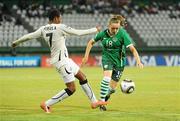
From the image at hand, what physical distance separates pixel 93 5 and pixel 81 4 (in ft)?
3.16

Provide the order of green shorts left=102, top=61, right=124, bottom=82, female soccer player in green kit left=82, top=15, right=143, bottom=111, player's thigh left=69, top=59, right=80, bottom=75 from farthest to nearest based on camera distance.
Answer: green shorts left=102, top=61, right=124, bottom=82, female soccer player in green kit left=82, top=15, right=143, bottom=111, player's thigh left=69, top=59, right=80, bottom=75

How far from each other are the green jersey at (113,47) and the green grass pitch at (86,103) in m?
1.18

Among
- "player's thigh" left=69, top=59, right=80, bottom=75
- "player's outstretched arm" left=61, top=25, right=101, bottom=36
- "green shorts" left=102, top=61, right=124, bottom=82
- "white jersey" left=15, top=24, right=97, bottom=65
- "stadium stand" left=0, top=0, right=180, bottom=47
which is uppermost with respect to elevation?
"player's outstretched arm" left=61, top=25, right=101, bottom=36

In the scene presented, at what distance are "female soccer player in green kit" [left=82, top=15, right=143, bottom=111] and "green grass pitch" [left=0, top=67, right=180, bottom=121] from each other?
720 millimetres

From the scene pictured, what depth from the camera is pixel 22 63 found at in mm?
36625

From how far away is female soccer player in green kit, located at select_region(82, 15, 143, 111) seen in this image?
14.1 m

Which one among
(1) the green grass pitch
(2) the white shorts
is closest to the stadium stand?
(1) the green grass pitch

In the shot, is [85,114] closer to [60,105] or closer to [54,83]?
[60,105]

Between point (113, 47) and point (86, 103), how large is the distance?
2586 mm

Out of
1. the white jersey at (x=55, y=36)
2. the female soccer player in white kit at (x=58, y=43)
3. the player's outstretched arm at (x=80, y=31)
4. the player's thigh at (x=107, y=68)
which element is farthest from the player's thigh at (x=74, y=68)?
the player's thigh at (x=107, y=68)

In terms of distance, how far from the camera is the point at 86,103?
53.9ft

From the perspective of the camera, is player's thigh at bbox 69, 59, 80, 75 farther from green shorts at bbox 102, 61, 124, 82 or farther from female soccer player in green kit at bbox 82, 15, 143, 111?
green shorts at bbox 102, 61, 124, 82

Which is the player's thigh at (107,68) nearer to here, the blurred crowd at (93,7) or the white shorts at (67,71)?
the white shorts at (67,71)

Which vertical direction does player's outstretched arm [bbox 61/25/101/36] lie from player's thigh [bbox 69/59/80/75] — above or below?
above
